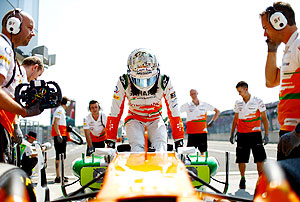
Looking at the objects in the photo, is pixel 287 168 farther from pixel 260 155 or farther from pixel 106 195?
pixel 260 155

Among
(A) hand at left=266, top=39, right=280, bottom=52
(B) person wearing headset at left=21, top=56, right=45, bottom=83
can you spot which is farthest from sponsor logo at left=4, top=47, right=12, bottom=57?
(A) hand at left=266, top=39, right=280, bottom=52

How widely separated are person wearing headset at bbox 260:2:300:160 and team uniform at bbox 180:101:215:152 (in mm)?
5180

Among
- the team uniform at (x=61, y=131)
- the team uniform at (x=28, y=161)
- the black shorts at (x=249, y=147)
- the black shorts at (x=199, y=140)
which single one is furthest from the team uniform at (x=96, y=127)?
the black shorts at (x=249, y=147)

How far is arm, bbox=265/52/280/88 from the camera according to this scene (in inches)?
114

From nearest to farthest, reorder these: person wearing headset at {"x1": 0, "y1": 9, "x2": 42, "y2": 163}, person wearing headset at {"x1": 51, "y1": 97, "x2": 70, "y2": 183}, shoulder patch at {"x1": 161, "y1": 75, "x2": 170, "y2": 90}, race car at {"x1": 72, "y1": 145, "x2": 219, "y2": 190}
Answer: person wearing headset at {"x1": 0, "y1": 9, "x2": 42, "y2": 163}
race car at {"x1": 72, "y1": 145, "x2": 219, "y2": 190}
shoulder patch at {"x1": 161, "y1": 75, "x2": 170, "y2": 90}
person wearing headset at {"x1": 51, "y1": 97, "x2": 70, "y2": 183}

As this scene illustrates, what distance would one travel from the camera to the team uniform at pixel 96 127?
Result: 299 inches

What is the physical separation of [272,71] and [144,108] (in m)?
2.01

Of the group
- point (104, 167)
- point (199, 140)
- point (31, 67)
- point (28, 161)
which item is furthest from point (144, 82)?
point (199, 140)

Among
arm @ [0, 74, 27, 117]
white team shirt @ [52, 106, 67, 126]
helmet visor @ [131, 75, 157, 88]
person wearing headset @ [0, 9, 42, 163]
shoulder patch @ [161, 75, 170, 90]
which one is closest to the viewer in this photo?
Result: arm @ [0, 74, 27, 117]

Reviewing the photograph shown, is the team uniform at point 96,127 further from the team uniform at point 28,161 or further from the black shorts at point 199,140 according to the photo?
the black shorts at point 199,140

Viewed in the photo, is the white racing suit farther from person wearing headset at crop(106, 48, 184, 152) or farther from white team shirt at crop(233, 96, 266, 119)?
white team shirt at crop(233, 96, 266, 119)

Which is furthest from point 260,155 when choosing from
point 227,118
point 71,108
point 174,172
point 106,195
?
point 71,108

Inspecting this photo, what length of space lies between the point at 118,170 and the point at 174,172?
0.40 m

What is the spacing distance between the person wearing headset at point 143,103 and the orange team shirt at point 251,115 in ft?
9.37
